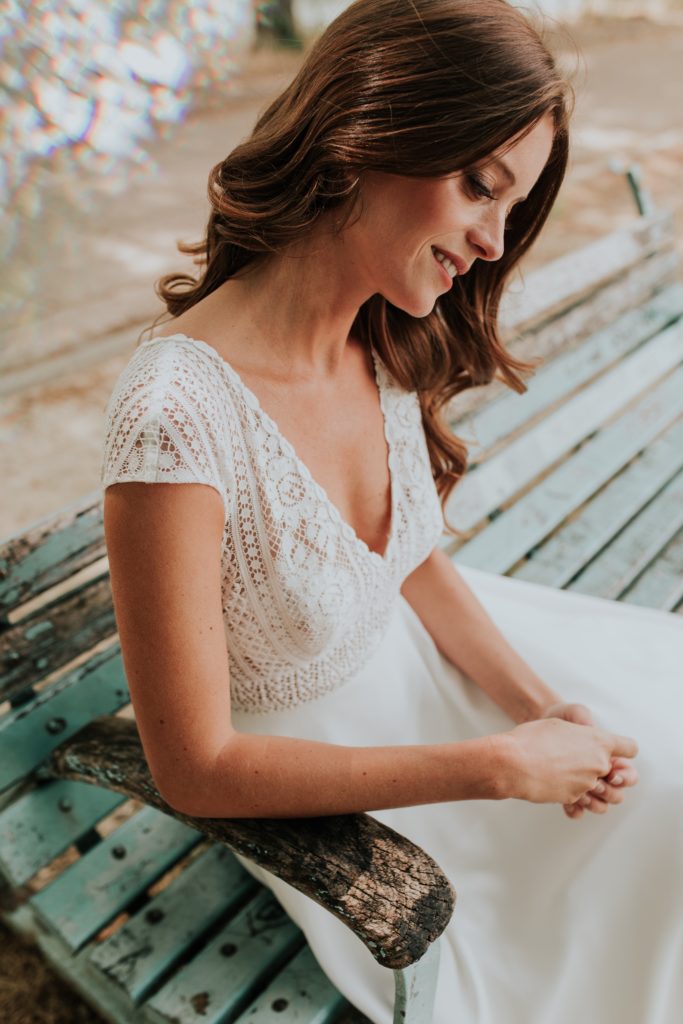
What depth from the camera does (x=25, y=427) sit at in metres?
4.95

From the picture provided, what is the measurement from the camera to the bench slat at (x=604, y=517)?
2697 mm

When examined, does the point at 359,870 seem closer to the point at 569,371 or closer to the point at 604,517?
the point at 604,517

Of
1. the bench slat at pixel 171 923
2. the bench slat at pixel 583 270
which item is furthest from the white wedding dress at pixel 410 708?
the bench slat at pixel 583 270

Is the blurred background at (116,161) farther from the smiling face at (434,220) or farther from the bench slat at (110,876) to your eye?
the bench slat at (110,876)

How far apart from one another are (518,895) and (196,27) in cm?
1332

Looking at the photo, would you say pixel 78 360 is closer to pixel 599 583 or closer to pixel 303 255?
pixel 599 583

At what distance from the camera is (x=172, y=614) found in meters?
1.28

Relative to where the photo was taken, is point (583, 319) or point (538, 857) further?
point (583, 319)

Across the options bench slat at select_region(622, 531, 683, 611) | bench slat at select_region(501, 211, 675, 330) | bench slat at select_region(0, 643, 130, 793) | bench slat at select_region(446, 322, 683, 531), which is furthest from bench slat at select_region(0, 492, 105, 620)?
bench slat at select_region(622, 531, 683, 611)

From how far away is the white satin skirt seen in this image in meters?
1.49

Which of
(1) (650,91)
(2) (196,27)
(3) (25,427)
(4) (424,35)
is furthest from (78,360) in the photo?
(2) (196,27)

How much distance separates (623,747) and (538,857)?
248mm

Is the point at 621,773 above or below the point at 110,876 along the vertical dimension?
below

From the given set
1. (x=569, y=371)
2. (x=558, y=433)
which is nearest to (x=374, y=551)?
(x=558, y=433)
